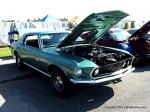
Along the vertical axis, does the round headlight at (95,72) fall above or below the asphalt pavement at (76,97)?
above

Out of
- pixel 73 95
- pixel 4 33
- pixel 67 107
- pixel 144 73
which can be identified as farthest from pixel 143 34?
pixel 4 33

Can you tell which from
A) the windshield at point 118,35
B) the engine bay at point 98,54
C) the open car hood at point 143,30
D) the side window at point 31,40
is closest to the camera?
the engine bay at point 98,54

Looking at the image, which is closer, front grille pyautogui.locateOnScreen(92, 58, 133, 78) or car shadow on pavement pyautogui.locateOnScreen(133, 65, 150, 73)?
front grille pyautogui.locateOnScreen(92, 58, 133, 78)

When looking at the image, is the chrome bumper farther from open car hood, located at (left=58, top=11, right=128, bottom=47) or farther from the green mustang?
open car hood, located at (left=58, top=11, right=128, bottom=47)


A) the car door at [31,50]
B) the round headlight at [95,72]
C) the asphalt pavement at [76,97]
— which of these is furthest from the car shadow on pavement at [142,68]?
the car door at [31,50]

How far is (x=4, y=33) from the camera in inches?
730

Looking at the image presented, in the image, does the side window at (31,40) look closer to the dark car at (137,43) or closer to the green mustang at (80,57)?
the green mustang at (80,57)

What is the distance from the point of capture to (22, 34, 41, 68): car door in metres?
6.68

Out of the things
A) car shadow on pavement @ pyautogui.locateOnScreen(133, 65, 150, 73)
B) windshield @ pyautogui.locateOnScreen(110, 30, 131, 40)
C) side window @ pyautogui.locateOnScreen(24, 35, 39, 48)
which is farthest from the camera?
windshield @ pyautogui.locateOnScreen(110, 30, 131, 40)

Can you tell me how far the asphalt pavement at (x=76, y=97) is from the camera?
489cm

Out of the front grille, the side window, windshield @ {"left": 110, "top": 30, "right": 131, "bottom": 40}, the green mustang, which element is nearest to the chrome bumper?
the green mustang

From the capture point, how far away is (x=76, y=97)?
5.55 meters

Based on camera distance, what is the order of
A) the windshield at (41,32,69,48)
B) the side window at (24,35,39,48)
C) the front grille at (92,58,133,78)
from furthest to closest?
1. the side window at (24,35,39,48)
2. the windshield at (41,32,69,48)
3. the front grille at (92,58,133,78)

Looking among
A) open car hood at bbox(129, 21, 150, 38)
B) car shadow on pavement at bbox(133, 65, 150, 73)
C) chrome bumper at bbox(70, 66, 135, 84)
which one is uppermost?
open car hood at bbox(129, 21, 150, 38)
